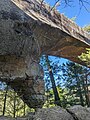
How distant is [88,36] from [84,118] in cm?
837

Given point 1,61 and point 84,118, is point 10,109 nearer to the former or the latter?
point 1,61

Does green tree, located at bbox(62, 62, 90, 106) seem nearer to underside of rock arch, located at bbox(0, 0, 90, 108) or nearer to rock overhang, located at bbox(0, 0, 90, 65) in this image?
rock overhang, located at bbox(0, 0, 90, 65)

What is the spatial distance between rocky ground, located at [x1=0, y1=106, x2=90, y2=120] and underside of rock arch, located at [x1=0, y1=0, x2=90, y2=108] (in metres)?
3.45

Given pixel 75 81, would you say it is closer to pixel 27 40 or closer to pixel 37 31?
pixel 37 31

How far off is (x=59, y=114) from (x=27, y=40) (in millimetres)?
3980

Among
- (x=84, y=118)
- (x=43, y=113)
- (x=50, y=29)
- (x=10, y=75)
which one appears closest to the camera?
(x=43, y=113)

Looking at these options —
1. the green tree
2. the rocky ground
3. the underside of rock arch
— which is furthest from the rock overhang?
the rocky ground

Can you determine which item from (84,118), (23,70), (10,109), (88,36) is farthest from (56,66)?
(84,118)

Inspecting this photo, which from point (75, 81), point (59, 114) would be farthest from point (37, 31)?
point (75, 81)

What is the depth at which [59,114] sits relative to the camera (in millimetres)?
5445

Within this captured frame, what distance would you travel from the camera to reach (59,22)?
11109mm

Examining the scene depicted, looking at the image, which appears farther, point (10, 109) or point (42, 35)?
point (10, 109)

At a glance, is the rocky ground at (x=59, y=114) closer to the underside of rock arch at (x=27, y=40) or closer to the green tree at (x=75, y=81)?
the underside of rock arch at (x=27, y=40)

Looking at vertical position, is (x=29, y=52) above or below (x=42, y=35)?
below
